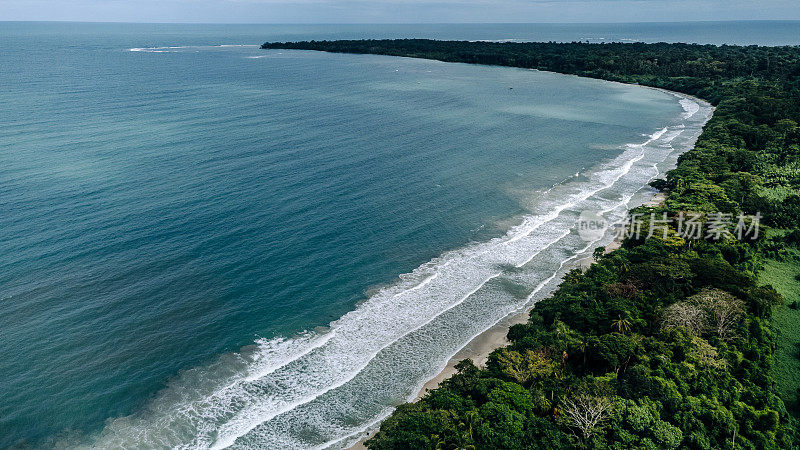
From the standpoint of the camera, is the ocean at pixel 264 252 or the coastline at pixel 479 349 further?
the coastline at pixel 479 349

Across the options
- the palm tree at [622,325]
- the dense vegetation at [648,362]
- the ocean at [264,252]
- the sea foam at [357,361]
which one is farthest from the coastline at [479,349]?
the palm tree at [622,325]

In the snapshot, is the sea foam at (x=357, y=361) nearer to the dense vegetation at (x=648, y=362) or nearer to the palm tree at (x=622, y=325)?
the dense vegetation at (x=648, y=362)

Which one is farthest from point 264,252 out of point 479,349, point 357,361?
point 479,349

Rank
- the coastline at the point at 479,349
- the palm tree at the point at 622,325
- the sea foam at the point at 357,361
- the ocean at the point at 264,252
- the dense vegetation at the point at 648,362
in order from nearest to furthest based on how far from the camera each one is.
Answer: the dense vegetation at the point at 648,362 < the sea foam at the point at 357,361 < the ocean at the point at 264,252 < the coastline at the point at 479,349 < the palm tree at the point at 622,325

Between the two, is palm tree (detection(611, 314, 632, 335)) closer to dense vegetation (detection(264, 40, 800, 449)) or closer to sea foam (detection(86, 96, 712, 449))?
dense vegetation (detection(264, 40, 800, 449))

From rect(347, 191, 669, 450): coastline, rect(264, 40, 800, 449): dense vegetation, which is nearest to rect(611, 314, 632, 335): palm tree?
rect(264, 40, 800, 449): dense vegetation

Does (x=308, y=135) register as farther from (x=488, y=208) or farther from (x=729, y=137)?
(x=729, y=137)

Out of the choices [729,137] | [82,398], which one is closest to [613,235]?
[729,137]

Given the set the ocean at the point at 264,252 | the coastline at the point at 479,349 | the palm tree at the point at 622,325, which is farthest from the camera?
the palm tree at the point at 622,325
